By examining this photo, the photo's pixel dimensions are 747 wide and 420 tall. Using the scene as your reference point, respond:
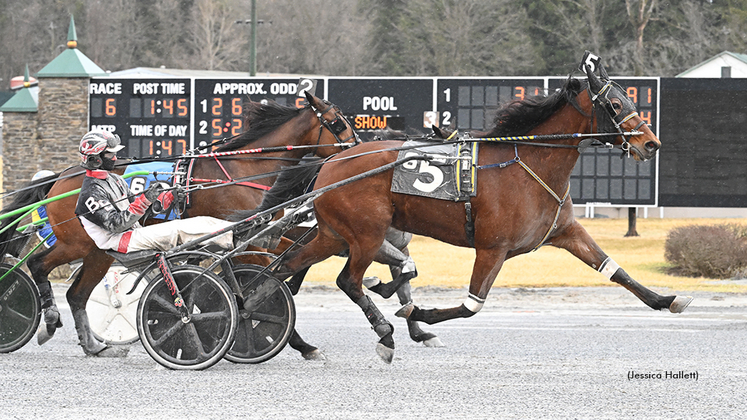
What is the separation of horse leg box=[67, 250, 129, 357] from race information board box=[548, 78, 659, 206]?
8.86m

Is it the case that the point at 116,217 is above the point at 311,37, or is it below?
below

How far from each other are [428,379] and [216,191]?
7.85 ft

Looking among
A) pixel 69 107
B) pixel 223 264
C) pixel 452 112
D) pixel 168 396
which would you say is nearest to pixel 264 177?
pixel 223 264

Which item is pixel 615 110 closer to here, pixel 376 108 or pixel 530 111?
pixel 530 111

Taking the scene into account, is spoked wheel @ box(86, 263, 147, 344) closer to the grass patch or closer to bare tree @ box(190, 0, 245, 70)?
the grass patch

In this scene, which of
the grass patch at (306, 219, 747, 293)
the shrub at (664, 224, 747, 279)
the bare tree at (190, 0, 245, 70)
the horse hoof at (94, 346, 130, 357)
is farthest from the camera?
the bare tree at (190, 0, 245, 70)

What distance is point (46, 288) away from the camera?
7516mm

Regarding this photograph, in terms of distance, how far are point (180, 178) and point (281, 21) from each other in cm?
4190

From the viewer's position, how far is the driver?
6.65 metres

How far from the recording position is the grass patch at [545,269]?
46.4 ft

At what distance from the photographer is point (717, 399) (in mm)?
5680

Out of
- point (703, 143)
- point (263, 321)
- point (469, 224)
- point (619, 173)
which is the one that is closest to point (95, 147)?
point (263, 321)

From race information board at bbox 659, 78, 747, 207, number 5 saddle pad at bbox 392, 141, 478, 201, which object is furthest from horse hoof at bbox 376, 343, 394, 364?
race information board at bbox 659, 78, 747, 207

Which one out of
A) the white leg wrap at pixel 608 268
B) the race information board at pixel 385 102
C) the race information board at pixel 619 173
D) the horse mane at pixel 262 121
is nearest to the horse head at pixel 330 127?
the horse mane at pixel 262 121
